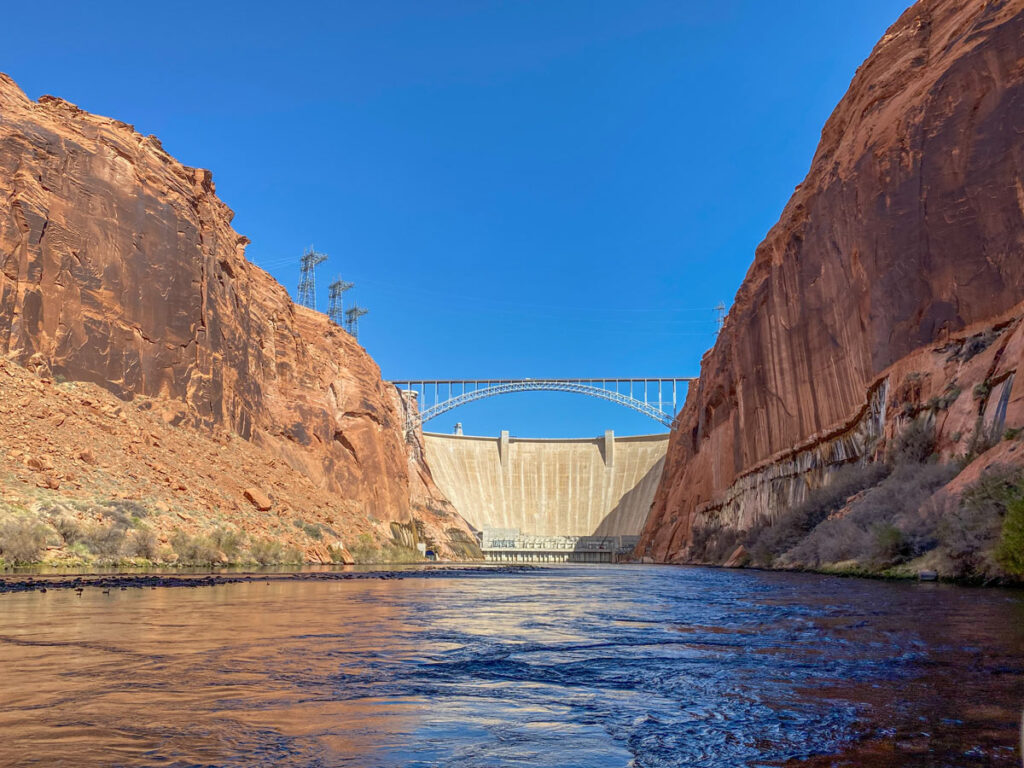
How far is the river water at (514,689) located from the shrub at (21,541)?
12.2 m

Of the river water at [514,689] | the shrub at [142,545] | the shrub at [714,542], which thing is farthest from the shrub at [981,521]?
the shrub at [714,542]

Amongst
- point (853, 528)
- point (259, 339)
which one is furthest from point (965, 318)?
point (259, 339)

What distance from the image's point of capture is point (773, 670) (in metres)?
5.71

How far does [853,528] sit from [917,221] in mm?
12862

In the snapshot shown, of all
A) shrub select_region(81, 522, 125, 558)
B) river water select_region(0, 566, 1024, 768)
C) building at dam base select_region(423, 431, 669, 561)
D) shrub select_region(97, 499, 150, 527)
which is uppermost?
building at dam base select_region(423, 431, 669, 561)

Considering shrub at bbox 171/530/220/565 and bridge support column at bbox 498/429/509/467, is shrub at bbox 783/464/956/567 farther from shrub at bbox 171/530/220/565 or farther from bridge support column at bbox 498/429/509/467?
bridge support column at bbox 498/429/509/467

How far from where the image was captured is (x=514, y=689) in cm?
509

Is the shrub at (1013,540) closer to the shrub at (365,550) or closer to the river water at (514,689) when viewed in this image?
the river water at (514,689)

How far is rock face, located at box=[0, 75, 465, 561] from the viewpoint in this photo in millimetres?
32156

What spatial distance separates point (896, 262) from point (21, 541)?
28730mm

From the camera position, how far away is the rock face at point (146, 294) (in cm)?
3216

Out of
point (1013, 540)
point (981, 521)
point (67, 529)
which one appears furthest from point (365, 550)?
point (1013, 540)

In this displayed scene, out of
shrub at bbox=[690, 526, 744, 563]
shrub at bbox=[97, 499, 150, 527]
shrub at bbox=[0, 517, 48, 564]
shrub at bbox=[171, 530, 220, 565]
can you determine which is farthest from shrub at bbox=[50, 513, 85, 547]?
shrub at bbox=[690, 526, 744, 563]

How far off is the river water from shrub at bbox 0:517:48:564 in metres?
12.2
